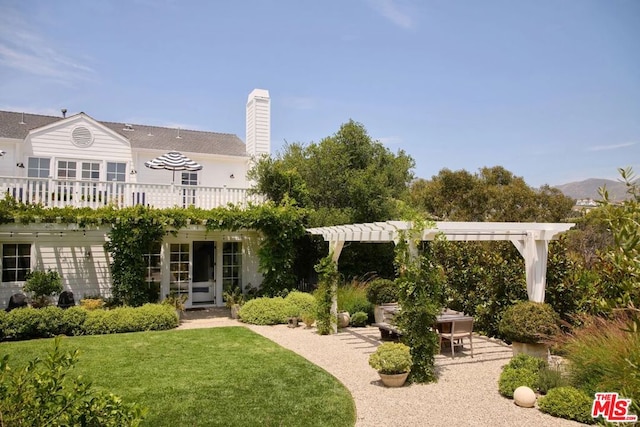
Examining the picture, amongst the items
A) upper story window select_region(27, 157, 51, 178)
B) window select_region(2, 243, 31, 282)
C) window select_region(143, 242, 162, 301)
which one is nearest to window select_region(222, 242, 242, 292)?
window select_region(143, 242, 162, 301)

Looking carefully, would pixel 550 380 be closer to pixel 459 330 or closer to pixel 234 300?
pixel 459 330

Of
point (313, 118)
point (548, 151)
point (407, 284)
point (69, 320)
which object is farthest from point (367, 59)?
point (548, 151)

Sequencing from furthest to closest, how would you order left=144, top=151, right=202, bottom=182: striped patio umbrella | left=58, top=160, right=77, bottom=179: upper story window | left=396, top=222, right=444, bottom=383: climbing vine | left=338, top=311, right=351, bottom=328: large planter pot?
left=58, top=160, right=77, bottom=179: upper story window, left=144, top=151, right=202, bottom=182: striped patio umbrella, left=338, top=311, right=351, bottom=328: large planter pot, left=396, top=222, right=444, bottom=383: climbing vine

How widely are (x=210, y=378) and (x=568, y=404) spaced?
202 inches

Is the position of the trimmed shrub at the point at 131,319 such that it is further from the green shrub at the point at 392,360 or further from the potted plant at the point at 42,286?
the green shrub at the point at 392,360

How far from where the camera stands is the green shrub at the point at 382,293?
12617 mm

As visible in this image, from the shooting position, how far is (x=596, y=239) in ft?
63.7

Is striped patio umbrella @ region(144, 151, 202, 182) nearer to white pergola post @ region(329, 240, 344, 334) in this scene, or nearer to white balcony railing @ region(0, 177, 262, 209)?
white balcony railing @ region(0, 177, 262, 209)

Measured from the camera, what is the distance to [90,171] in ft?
52.5

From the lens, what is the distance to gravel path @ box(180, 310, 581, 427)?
19.1 ft

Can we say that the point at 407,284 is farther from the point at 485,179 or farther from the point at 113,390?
the point at 485,179

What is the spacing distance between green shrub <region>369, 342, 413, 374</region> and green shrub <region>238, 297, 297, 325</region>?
19.3 feet

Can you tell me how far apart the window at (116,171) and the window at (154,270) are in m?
3.46

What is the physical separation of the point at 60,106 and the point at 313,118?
10775mm
